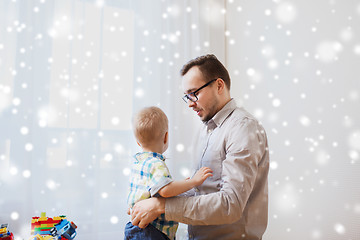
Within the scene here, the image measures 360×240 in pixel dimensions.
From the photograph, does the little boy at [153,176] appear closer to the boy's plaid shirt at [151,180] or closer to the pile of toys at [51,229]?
the boy's plaid shirt at [151,180]

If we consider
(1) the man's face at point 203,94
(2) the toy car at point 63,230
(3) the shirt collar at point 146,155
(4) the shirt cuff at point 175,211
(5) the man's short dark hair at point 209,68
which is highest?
(5) the man's short dark hair at point 209,68

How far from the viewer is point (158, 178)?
48.1 inches

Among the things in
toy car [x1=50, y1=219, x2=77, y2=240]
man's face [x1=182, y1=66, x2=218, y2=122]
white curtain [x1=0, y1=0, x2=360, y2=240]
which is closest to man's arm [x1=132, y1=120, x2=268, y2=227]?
man's face [x1=182, y1=66, x2=218, y2=122]

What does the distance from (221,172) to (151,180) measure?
13.4 inches

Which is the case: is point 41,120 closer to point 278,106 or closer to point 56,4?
point 56,4

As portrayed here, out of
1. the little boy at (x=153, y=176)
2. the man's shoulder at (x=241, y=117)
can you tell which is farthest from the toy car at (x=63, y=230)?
the man's shoulder at (x=241, y=117)

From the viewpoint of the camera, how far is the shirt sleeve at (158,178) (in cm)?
121

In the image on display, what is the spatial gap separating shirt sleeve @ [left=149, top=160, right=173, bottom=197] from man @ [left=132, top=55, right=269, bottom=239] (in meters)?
0.05

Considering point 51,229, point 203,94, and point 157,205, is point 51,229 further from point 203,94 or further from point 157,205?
point 203,94

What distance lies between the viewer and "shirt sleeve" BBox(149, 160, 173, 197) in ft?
3.96

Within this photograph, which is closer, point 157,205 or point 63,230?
point 157,205

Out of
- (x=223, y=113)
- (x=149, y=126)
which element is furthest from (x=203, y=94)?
(x=149, y=126)

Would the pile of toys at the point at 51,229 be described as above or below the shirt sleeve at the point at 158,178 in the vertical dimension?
below

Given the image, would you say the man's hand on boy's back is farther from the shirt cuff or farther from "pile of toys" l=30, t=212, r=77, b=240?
"pile of toys" l=30, t=212, r=77, b=240
